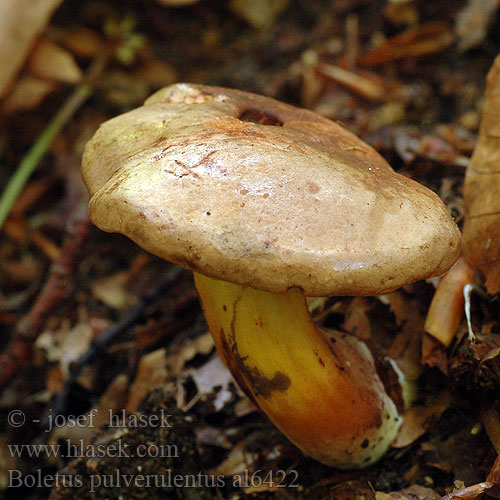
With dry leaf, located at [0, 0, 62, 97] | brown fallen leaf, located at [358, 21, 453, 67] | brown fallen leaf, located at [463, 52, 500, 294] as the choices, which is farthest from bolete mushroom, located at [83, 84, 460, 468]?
brown fallen leaf, located at [358, 21, 453, 67]

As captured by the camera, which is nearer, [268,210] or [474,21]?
[268,210]

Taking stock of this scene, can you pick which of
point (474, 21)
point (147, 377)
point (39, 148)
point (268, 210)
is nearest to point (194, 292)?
point (147, 377)

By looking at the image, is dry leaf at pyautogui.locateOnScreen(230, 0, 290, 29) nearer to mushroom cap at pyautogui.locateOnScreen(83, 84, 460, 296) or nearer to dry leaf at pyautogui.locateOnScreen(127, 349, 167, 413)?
dry leaf at pyautogui.locateOnScreen(127, 349, 167, 413)

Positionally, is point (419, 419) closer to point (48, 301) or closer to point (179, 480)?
point (179, 480)

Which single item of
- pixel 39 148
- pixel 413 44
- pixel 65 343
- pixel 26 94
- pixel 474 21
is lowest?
pixel 65 343

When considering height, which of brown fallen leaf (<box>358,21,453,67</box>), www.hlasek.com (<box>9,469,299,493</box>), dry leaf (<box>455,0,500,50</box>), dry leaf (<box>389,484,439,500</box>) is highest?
dry leaf (<box>455,0,500,50</box>)

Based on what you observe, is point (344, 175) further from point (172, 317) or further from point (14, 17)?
point (14, 17)
